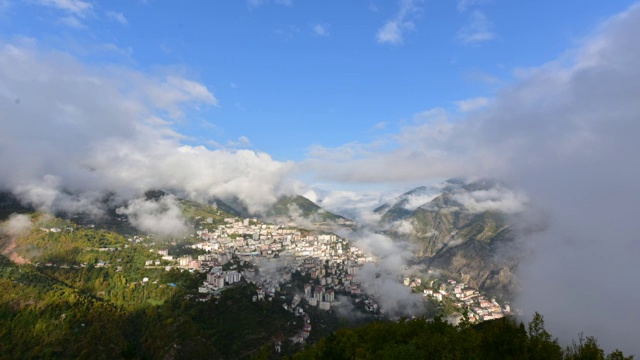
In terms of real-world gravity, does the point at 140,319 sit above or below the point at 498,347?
below

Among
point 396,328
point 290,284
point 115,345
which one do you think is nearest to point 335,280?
point 290,284

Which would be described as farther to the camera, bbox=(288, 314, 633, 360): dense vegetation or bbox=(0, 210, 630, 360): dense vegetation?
bbox=(0, 210, 630, 360): dense vegetation

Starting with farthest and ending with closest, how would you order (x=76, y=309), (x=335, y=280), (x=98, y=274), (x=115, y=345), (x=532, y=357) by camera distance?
(x=335, y=280) < (x=98, y=274) < (x=76, y=309) < (x=115, y=345) < (x=532, y=357)

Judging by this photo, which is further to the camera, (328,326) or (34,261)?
(34,261)

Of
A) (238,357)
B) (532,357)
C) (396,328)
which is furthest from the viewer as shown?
(238,357)

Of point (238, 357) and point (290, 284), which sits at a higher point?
point (290, 284)

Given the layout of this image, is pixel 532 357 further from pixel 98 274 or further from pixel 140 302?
pixel 98 274

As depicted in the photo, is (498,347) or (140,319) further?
(140,319)

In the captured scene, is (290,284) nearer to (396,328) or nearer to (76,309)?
(76,309)

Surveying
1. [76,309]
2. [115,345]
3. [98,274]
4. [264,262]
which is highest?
[264,262]

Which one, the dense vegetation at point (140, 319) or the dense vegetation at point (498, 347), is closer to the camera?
the dense vegetation at point (498, 347)
